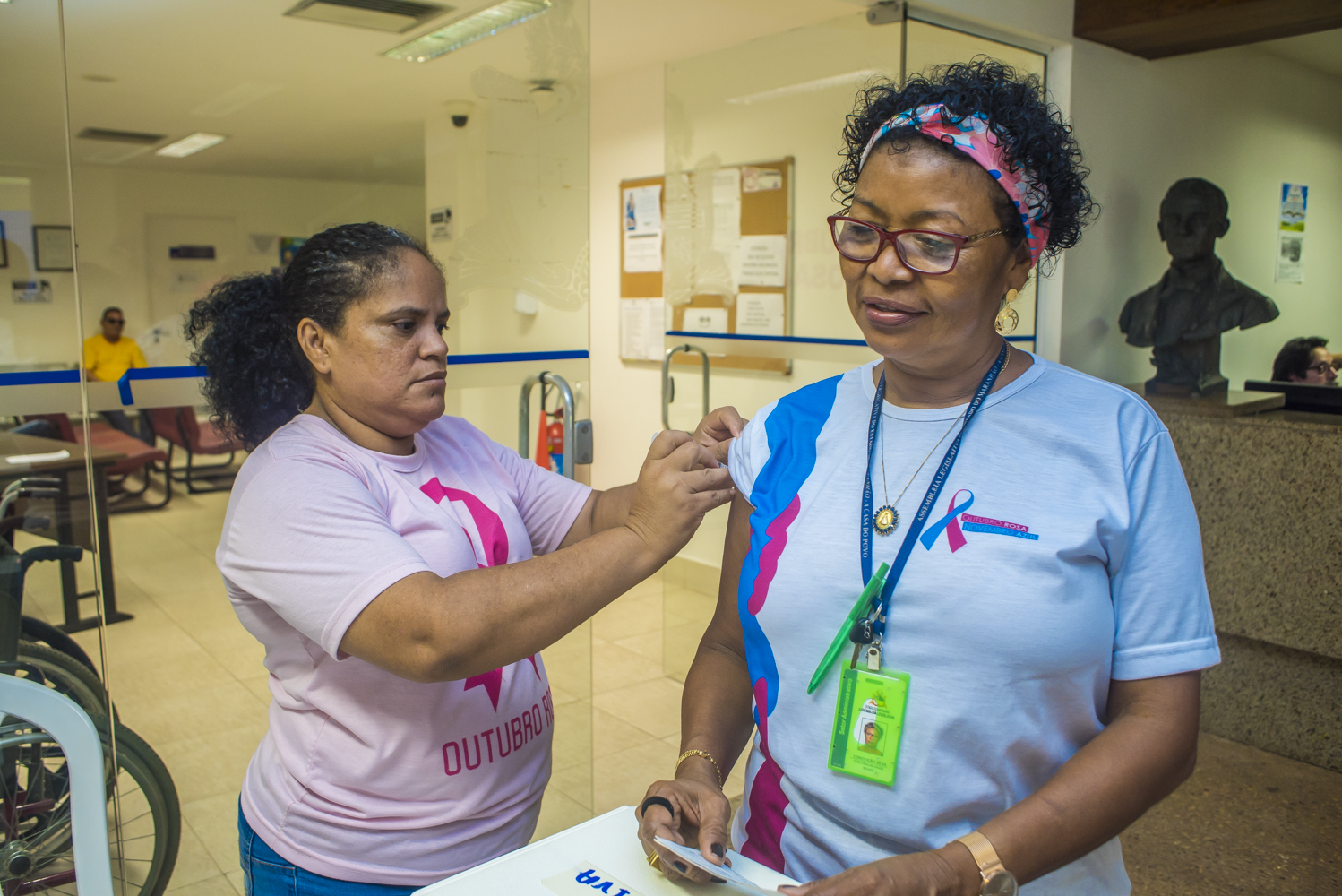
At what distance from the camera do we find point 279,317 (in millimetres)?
1305

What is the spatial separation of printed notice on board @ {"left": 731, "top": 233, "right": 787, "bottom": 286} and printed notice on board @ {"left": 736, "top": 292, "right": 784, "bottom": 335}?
0.16 feet

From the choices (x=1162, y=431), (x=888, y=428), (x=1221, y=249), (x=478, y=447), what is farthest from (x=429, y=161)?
(x=1221, y=249)

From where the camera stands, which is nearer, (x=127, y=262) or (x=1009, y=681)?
(x=1009, y=681)

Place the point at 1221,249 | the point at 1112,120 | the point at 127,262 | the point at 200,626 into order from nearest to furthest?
the point at 127,262, the point at 200,626, the point at 1112,120, the point at 1221,249

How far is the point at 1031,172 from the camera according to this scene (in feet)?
3.40

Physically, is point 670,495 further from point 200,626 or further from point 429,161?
point 200,626

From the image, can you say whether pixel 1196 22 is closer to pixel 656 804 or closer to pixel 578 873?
pixel 656 804

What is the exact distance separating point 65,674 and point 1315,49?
15.6 ft

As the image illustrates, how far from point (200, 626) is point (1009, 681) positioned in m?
3.08

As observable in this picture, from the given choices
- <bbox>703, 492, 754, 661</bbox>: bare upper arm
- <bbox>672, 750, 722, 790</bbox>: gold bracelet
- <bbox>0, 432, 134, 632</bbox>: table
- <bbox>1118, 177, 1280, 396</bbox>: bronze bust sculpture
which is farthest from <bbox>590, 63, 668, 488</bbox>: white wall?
<bbox>672, 750, 722, 790</bbox>: gold bracelet

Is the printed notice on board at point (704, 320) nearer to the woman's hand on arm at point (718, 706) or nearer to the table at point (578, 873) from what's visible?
the woman's hand on arm at point (718, 706)

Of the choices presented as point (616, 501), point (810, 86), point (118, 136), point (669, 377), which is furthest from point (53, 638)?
point (810, 86)

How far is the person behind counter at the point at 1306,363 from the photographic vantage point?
3.79m

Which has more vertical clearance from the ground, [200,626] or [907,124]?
[907,124]
